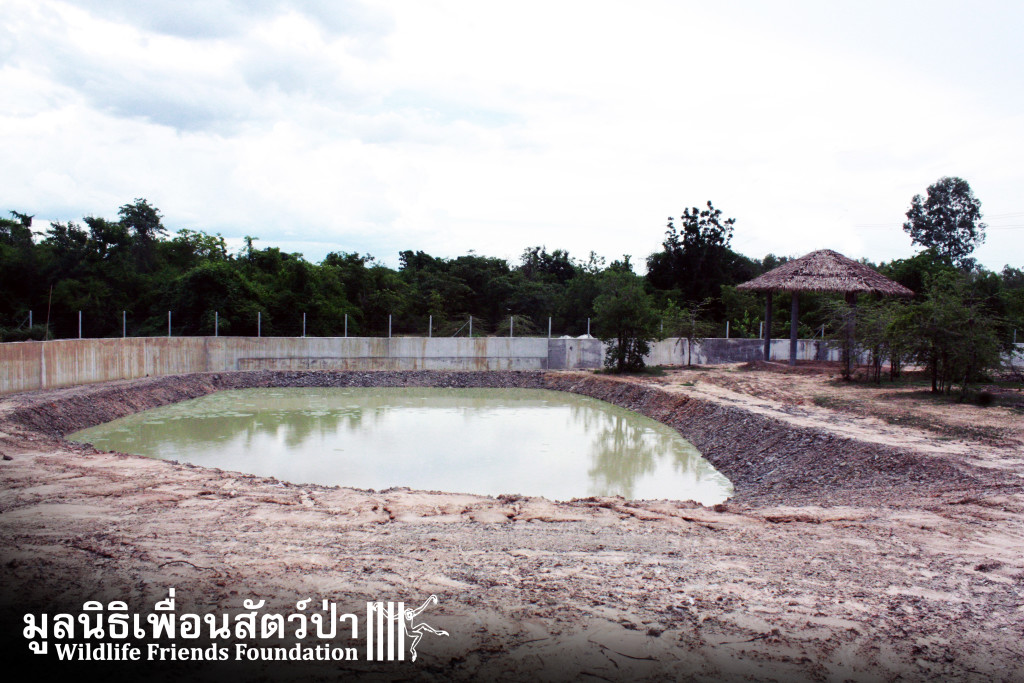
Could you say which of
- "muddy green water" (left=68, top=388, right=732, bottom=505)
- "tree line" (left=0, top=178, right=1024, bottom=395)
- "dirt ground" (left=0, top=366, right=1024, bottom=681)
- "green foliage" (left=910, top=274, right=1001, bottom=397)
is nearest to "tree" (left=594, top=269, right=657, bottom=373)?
"tree line" (left=0, top=178, right=1024, bottom=395)

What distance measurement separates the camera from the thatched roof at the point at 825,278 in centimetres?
2294

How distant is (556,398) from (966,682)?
17670mm

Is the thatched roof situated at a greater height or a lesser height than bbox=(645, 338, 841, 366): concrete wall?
greater

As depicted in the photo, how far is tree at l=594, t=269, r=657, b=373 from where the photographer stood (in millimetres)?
22984

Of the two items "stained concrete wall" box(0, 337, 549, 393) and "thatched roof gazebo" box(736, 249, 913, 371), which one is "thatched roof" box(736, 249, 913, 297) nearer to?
"thatched roof gazebo" box(736, 249, 913, 371)

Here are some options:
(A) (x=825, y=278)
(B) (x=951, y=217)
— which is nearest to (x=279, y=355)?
(A) (x=825, y=278)

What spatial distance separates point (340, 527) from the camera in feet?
20.1

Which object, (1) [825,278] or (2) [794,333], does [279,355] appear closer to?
(2) [794,333]

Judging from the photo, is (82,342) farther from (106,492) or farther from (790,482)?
(790,482)

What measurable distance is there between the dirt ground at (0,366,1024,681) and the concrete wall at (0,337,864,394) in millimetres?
11997

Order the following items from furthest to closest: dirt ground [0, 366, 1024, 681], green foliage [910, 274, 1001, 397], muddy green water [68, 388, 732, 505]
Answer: green foliage [910, 274, 1001, 397] → muddy green water [68, 388, 732, 505] → dirt ground [0, 366, 1024, 681]

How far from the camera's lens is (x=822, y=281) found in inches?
915

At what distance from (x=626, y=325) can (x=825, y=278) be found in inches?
291

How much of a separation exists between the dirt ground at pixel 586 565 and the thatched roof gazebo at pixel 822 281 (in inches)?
580
